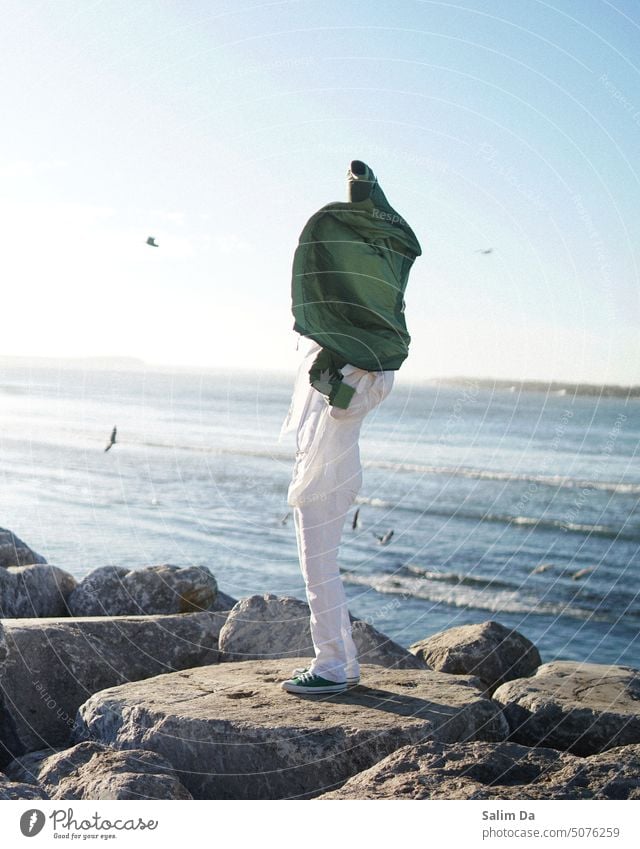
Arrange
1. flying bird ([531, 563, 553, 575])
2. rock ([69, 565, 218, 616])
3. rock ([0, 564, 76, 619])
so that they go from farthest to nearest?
flying bird ([531, 563, 553, 575]) → rock ([69, 565, 218, 616]) → rock ([0, 564, 76, 619])

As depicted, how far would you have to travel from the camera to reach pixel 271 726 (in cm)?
514

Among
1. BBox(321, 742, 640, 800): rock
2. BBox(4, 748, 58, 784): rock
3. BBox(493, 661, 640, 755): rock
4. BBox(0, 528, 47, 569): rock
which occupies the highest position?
BBox(321, 742, 640, 800): rock

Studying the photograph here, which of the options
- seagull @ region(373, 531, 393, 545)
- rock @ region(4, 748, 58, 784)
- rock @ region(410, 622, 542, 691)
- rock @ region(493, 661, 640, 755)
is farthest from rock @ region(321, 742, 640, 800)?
seagull @ region(373, 531, 393, 545)

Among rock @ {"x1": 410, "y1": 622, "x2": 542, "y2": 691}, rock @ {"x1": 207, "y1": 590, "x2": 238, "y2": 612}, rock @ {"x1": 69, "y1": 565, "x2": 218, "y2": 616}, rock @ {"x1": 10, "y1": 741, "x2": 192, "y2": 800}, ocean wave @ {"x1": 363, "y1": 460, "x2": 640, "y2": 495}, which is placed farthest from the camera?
ocean wave @ {"x1": 363, "y1": 460, "x2": 640, "y2": 495}

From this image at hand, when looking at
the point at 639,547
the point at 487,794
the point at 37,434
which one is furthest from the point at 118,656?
the point at 37,434

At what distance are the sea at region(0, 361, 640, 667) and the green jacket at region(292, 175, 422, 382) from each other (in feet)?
5.33

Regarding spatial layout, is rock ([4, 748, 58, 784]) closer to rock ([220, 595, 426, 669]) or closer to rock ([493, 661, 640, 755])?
rock ([220, 595, 426, 669])

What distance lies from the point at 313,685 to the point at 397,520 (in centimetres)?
1753

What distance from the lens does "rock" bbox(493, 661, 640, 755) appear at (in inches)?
242

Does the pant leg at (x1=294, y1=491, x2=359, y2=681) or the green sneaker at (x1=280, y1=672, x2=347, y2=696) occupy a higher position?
the pant leg at (x1=294, y1=491, x2=359, y2=681)

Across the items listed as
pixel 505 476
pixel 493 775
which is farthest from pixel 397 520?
pixel 493 775

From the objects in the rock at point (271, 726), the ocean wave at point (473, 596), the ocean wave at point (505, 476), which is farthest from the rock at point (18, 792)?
the ocean wave at point (505, 476)

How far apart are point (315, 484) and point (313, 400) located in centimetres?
48

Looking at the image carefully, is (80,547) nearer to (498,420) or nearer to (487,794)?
(487,794)
